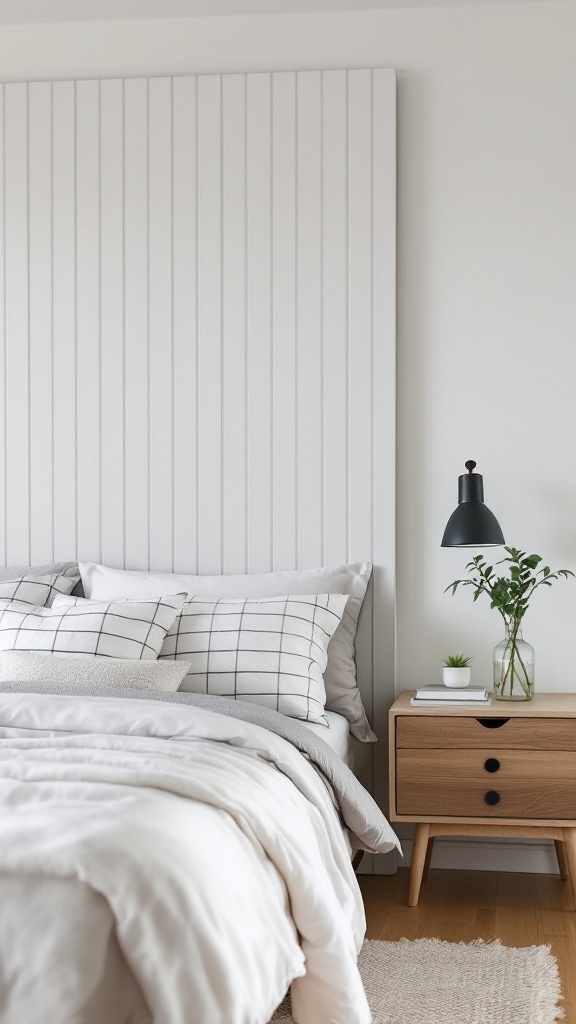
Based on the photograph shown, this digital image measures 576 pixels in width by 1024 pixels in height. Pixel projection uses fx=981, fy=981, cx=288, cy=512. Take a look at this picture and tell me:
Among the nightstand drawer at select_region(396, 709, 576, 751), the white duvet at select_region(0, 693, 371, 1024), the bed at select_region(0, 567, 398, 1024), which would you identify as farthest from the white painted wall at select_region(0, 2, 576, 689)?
the white duvet at select_region(0, 693, 371, 1024)

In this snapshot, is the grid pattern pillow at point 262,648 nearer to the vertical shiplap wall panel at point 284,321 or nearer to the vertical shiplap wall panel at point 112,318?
the vertical shiplap wall panel at point 284,321

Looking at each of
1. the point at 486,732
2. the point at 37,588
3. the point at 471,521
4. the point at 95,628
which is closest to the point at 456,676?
the point at 486,732

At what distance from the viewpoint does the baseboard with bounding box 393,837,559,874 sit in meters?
3.28

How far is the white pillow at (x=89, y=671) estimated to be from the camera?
257cm

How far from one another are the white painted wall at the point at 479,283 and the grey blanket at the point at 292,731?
3.02 ft

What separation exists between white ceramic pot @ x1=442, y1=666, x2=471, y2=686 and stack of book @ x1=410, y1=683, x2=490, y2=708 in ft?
0.17

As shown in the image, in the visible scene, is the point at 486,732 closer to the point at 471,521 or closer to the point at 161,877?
→ the point at 471,521

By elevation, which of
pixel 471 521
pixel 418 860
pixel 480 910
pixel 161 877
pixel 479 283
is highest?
pixel 479 283

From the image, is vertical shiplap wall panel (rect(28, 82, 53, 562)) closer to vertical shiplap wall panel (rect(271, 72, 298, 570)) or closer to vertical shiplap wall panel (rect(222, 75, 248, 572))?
vertical shiplap wall panel (rect(222, 75, 248, 572))

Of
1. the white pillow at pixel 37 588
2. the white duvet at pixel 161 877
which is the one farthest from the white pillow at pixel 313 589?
the white duvet at pixel 161 877

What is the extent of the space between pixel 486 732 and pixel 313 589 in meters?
0.71

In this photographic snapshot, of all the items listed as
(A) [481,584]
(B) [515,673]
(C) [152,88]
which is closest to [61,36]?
(C) [152,88]

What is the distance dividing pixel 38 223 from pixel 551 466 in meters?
2.00

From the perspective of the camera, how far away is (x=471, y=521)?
307cm
